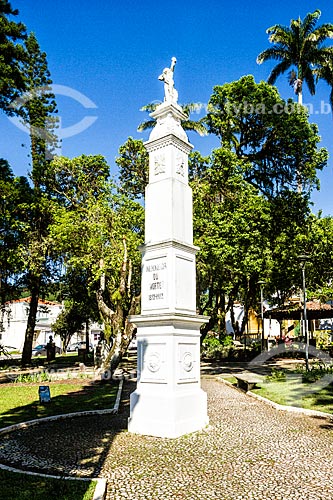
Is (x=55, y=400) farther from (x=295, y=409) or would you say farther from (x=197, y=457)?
(x=197, y=457)

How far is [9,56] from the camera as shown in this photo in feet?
63.3

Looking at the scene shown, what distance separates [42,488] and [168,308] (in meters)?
4.10

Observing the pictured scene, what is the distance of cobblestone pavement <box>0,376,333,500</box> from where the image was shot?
5344mm

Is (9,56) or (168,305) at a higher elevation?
(9,56)

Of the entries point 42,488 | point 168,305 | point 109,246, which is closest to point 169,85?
point 168,305

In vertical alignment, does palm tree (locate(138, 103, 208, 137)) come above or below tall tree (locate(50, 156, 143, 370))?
above

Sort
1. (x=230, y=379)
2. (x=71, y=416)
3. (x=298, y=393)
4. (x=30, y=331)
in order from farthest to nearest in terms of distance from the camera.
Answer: (x=30, y=331) < (x=230, y=379) < (x=298, y=393) < (x=71, y=416)

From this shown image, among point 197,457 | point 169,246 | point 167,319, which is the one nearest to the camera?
point 197,457

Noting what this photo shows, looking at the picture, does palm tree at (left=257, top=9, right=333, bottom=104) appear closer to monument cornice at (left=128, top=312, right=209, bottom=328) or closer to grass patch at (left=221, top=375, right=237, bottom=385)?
grass patch at (left=221, top=375, right=237, bottom=385)

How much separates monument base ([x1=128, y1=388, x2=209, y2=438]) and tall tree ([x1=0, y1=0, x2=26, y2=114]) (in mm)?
15429

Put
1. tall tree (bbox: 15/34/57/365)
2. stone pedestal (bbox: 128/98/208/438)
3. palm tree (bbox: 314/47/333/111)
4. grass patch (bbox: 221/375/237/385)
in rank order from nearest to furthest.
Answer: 1. stone pedestal (bbox: 128/98/208/438)
2. grass patch (bbox: 221/375/237/385)
3. tall tree (bbox: 15/34/57/365)
4. palm tree (bbox: 314/47/333/111)

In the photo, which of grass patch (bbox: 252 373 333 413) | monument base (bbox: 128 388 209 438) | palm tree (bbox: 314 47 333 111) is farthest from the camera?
palm tree (bbox: 314 47 333 111)

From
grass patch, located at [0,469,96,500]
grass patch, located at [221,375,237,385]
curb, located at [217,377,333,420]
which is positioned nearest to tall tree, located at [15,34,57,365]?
grass patch, located at [221,375,237,385]

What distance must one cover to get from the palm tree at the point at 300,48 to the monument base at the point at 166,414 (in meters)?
30.4
